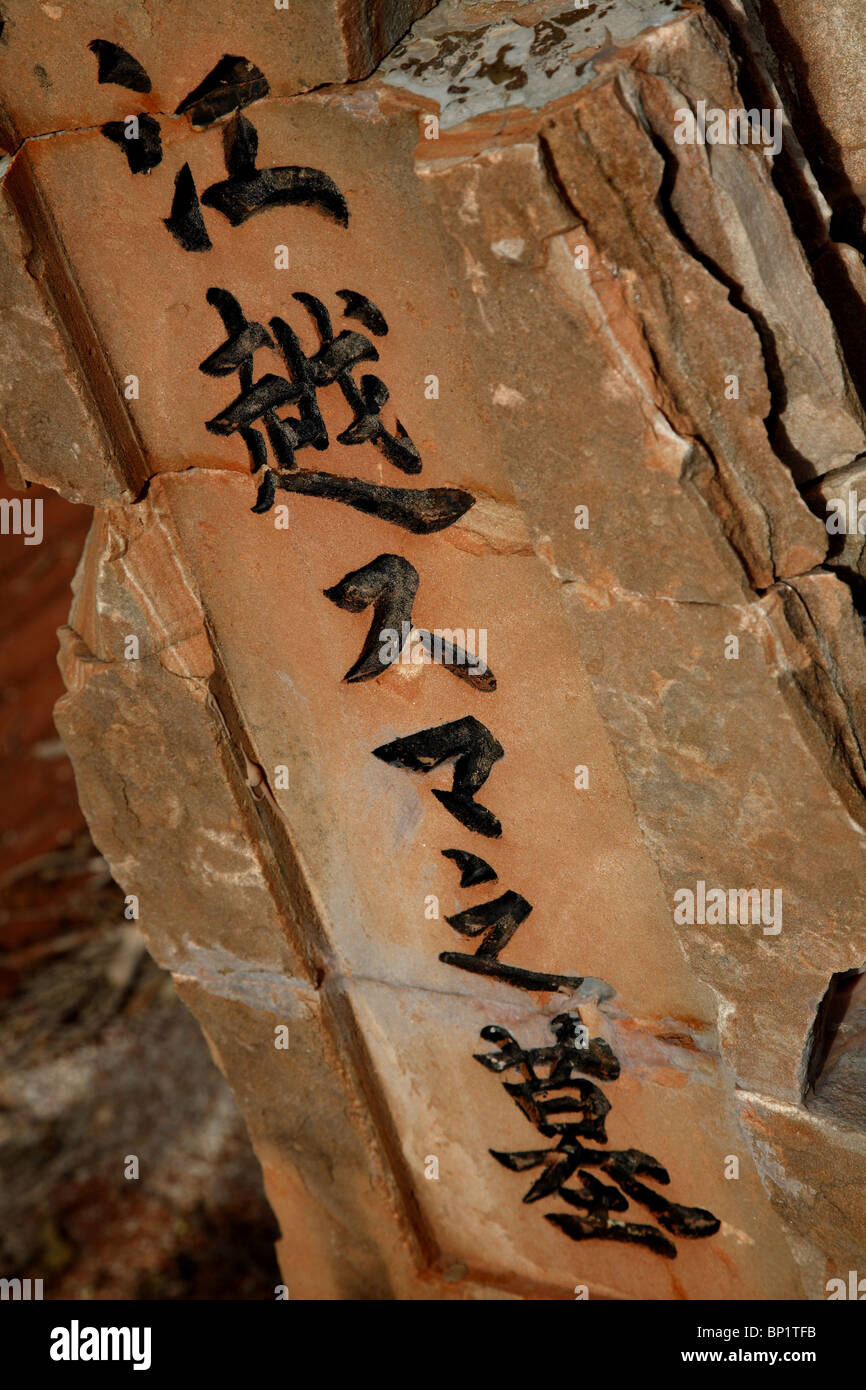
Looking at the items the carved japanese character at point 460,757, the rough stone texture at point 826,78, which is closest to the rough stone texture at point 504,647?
the carved japanese character at point 460,757

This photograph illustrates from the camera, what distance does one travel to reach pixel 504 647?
221cm

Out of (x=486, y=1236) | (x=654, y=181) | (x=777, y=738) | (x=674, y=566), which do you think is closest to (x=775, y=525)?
(x=674, y=566)

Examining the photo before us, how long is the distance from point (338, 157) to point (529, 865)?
135 centimetres

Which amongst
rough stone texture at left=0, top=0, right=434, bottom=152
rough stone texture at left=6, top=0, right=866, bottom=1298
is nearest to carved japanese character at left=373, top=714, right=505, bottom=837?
rough stone texture at left=6, top=0, right=866, bottom=1298

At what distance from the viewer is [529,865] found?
7.89 ft

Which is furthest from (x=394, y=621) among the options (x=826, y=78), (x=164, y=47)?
(x=826, y=78)

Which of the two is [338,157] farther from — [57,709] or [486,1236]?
[486,1236]

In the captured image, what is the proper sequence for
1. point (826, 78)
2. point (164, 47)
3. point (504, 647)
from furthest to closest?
Result: point (504, 647)
point (826, 78)
point (164, 47)

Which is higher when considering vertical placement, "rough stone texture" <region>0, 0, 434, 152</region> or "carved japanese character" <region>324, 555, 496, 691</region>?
"rough stone texture" <region>0, 0, 434, 152</region>

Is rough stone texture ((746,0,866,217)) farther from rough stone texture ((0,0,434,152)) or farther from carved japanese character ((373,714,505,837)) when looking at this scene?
carved japanese character ((373,714,505,837))

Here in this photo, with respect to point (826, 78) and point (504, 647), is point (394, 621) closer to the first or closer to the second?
point (504, 647)

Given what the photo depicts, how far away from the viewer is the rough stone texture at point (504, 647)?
68.1 inches

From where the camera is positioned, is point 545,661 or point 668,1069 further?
point 668,1069

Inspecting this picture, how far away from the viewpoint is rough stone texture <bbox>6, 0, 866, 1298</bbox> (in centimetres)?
173
